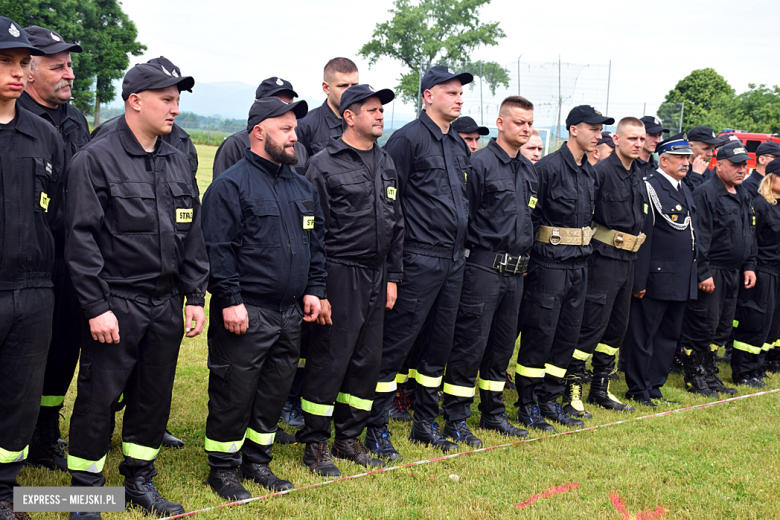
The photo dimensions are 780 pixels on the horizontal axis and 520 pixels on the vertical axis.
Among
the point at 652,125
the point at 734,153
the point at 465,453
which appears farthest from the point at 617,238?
the point at 465,453

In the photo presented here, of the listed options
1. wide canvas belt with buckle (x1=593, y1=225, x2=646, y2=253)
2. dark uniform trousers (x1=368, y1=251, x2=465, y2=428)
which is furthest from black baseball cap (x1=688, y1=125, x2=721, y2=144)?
dark uniform trousers (x1=368, y1=251, x2=465, y2=428)

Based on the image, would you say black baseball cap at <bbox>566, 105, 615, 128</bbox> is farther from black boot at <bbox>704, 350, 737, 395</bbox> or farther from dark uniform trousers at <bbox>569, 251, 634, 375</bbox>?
black boot at <bbox>704, 350, 737, 395</bbox>

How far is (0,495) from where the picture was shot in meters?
3.50

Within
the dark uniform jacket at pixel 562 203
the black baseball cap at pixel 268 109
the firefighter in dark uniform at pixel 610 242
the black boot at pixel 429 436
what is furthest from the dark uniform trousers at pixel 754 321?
the black baseball cap at pixel 268 109

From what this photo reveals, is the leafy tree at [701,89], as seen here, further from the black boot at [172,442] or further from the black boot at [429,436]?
the black boot at [172,442]

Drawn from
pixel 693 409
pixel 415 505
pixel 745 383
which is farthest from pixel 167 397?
pixel 745 383

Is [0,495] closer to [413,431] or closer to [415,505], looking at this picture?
[415,505]

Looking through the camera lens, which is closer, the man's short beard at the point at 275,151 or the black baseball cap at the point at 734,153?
the man's short beard at the point at 275,151

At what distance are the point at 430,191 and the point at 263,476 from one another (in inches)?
95.5

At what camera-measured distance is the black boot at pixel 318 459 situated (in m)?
4.62

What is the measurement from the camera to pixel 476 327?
5.43 metres

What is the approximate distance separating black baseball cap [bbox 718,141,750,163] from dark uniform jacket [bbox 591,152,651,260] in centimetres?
155

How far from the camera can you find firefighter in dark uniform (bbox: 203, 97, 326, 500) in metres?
4.08

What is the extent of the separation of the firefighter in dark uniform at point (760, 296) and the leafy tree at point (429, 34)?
37.0 m
